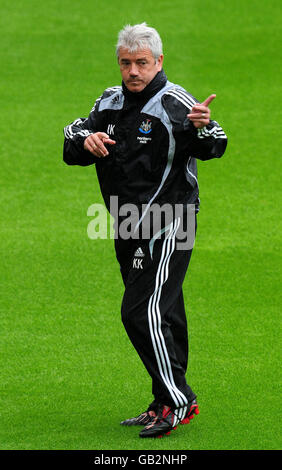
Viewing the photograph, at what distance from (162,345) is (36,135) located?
705 centimetres

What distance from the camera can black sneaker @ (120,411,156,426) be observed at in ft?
19.0

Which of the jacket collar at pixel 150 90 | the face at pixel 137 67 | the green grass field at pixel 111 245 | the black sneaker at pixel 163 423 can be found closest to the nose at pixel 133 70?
the face at pixel 137 67

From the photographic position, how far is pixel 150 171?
553 centimetres

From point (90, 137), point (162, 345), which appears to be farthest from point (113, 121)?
point (162, 345)

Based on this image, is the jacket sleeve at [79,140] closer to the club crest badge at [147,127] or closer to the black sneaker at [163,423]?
the club crest badge at [147,127]

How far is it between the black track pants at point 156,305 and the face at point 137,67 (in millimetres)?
842

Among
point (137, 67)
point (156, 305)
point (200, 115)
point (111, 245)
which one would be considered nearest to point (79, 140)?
point (137, 67)

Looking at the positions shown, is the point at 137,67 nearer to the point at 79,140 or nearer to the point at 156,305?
the point at 79,140

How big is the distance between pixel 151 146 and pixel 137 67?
1.44 feet

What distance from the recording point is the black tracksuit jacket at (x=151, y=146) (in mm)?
5473

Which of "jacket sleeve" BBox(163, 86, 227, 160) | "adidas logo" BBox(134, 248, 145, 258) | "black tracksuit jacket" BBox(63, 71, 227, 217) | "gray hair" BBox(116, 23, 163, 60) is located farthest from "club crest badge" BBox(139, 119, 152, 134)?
"adidas logo" BBox(134, 248, 145, 258)

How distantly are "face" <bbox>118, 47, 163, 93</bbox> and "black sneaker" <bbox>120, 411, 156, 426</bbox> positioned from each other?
6.09ft

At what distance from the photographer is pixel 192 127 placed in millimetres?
5363
